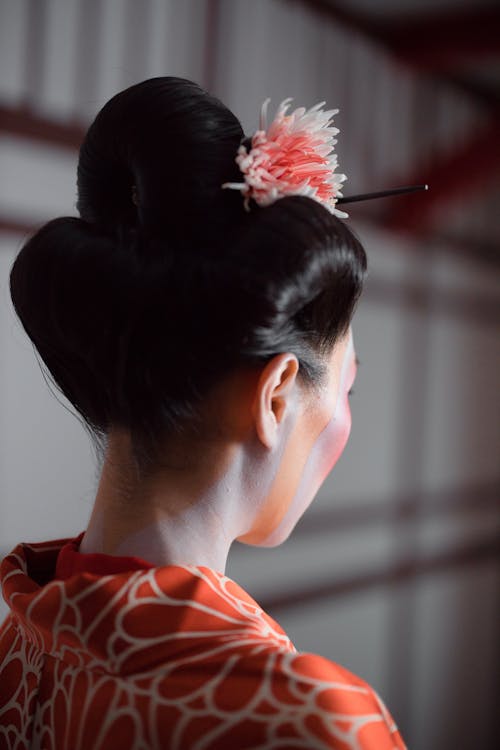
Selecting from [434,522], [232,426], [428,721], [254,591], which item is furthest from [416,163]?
[232,426]

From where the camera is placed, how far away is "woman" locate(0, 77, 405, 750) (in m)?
0.66

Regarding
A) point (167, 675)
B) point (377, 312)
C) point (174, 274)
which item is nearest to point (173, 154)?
point (174, 274)

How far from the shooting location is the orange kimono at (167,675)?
0.61 metres

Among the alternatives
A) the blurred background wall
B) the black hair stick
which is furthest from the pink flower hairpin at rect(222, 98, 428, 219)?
the blurred background wall

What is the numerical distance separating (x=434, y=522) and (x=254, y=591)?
1263mm

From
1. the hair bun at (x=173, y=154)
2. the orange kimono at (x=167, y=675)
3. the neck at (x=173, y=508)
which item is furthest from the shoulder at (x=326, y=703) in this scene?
the hair bun at (x=173, y=154)

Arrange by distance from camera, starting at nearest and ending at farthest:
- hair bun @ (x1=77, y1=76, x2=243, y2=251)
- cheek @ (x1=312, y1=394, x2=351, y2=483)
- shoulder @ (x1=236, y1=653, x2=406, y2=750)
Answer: shoulder @ (x1=236, y1=653, x2=406, y2=750)
hair bun @ (x1=77, y1=76, x2=243, y2=251)
cheek @ (x1=312, y1=394, x2=351, y2=483)

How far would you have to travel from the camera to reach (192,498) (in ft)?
2.42

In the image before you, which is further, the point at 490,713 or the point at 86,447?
the point at 490,713

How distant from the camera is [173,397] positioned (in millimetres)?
715

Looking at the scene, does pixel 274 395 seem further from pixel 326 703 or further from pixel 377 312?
pixel 377 312

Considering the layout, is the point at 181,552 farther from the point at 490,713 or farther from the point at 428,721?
the point at 490,713

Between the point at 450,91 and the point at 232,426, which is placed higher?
the point at 450,91

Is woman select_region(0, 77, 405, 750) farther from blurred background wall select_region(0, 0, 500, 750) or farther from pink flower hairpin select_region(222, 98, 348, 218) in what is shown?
blurred background wall select_region(0, 0, 500, 750)
